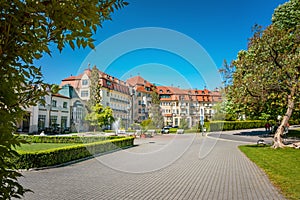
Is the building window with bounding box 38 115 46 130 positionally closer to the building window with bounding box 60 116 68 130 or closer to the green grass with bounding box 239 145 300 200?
the building window with bounding box 60 116 68 130

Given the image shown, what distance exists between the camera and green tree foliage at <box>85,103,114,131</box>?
4147 cm

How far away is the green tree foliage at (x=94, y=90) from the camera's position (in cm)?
4553

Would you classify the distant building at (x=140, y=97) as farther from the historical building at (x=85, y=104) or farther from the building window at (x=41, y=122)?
the building window at (x=41, y=122)

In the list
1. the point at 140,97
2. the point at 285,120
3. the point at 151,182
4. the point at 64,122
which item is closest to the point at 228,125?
the point at 140,97

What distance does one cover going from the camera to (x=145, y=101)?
2450 inches

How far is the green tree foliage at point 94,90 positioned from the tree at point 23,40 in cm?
4373

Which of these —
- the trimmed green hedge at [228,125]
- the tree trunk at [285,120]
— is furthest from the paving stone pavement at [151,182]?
the trimmed green hedge at [228,125]

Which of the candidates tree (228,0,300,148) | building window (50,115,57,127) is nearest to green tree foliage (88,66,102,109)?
building window (50,115,57,127)

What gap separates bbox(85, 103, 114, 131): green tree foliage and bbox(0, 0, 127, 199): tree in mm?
39672

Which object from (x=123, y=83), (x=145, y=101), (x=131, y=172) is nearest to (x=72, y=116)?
(x=123, y=83)

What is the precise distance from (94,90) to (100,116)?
7286mm

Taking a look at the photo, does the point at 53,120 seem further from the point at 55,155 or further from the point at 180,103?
the point at 180,103

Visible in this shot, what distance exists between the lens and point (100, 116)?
1628 inches

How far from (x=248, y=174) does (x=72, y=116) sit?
141ft
